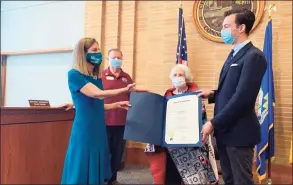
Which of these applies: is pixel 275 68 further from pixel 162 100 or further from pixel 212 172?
pixel 162 100

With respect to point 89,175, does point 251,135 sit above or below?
above

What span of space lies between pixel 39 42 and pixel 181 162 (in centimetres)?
375

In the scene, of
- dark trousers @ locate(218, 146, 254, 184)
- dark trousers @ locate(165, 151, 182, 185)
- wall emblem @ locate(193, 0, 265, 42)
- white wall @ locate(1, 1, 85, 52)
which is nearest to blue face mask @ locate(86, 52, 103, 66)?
dark trousers @ locate(218, 146, 254, 184)

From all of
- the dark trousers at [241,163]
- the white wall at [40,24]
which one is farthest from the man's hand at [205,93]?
the white wall at [40,24]

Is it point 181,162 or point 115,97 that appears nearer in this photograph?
point 181,162

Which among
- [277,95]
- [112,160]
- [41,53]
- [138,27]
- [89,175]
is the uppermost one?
[138,27]

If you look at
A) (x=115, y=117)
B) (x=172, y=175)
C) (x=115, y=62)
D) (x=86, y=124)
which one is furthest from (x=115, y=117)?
(x=86, y=124)

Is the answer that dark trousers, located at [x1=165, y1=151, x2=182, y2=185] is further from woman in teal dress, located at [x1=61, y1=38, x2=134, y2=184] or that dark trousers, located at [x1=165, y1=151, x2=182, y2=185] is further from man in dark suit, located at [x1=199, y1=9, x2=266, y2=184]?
man in dark suit, located at [x1=199, y1=9, x2=266, y2=184]

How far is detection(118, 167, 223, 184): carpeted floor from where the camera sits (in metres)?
3.16

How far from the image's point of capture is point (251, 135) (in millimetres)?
1536

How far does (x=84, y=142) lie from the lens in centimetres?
178

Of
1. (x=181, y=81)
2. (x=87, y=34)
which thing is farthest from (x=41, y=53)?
(x=181, y=81)

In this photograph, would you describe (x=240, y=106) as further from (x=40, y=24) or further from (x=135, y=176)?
(x=40, y=24)

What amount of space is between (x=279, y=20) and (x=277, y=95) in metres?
0.90
